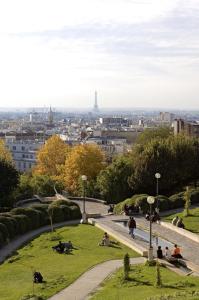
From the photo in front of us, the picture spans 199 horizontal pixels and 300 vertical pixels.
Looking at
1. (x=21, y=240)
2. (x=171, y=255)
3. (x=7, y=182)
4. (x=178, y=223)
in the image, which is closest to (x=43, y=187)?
(x=7, y=182)

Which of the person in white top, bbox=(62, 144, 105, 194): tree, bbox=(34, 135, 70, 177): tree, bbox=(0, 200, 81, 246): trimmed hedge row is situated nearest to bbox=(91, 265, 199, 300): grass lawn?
the person in white top

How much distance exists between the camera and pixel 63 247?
101 ft

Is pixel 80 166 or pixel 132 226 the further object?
pixel 80 166

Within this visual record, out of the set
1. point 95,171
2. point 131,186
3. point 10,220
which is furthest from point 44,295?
point 95,171

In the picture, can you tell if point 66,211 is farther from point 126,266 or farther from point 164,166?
point 126,266

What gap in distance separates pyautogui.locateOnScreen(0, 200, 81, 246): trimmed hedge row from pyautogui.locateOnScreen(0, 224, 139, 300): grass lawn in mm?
2038

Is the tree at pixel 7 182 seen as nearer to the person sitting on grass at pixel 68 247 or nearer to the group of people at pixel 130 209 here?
the group of people at pixel 130 209

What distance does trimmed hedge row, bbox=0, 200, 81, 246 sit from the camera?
3634cm

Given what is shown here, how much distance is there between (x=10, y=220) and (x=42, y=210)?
13.9 feet

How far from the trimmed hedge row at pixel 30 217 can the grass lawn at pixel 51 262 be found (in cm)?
204

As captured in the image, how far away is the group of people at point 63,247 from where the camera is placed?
3058 centimetres

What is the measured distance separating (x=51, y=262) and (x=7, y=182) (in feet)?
81.3

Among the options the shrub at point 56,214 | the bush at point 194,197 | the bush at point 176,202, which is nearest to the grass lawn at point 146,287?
the shrub at point 56,214

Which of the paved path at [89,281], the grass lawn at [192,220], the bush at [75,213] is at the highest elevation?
the paved path at [89,281]
